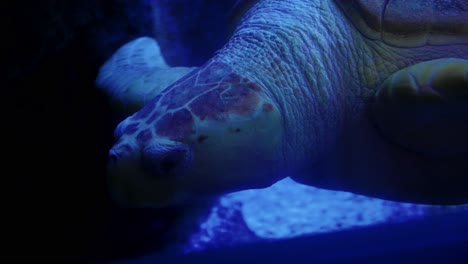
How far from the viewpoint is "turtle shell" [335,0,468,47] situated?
1696 mm

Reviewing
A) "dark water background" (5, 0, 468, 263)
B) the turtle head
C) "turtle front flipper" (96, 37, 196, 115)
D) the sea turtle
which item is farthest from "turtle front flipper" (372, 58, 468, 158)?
"turtle front flipper" (96, 37, 196, 115)

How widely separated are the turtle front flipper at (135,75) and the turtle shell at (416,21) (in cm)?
97

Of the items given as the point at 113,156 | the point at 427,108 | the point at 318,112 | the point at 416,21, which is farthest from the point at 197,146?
the point at 416,21

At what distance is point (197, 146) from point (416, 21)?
1.10 metres

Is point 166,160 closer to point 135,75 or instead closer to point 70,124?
point 135,75

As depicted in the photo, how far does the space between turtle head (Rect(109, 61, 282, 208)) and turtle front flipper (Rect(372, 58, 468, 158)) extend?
1.61 ft

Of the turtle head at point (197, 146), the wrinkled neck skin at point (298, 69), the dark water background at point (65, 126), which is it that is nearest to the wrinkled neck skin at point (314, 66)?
the wrinkled neck skin at point (298, 69)

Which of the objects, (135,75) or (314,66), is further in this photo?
(135,75)

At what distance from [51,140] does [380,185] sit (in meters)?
1.77

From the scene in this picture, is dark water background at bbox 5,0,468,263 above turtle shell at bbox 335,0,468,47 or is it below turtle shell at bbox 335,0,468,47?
below

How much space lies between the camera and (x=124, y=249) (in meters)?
2.44

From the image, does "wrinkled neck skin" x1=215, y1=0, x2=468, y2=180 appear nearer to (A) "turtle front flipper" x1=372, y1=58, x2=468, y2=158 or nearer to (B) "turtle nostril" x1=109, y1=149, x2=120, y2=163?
(A) "turtle front flipper" x1=372, y1=58, x2=468, y2=158

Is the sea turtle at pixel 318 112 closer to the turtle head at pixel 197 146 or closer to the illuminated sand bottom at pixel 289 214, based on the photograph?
the turtle head at pixel 197 146

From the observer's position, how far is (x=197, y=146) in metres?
1.38
